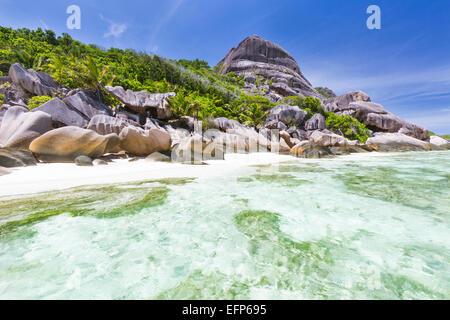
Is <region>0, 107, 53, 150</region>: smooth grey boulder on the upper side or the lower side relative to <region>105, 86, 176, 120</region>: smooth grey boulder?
lower

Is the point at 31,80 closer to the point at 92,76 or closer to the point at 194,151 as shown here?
the point at 92,76

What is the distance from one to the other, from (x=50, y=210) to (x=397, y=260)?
442cm

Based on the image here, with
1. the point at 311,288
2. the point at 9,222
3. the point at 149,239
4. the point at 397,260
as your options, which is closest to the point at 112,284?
the point at 149,239

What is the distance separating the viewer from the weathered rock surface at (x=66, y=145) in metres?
5.96

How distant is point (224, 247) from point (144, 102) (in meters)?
15.1

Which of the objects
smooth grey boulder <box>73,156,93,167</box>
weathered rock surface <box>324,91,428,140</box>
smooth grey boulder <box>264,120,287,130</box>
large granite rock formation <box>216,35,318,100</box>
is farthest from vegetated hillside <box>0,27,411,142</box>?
smooth grey boulder <box>73,156,93,167</box>

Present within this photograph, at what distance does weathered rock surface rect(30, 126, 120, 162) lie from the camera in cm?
596

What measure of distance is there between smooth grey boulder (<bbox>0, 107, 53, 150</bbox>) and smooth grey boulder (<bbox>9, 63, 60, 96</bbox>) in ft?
22.7

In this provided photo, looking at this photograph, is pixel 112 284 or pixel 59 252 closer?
pixel 112 284

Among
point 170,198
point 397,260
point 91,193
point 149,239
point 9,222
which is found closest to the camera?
point 397,260

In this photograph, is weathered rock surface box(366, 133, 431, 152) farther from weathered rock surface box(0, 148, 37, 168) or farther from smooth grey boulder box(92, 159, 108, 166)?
weathered rock surface box(0, 148, 37, 168)

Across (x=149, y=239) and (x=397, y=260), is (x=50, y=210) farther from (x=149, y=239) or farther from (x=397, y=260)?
(x=397, y=260)

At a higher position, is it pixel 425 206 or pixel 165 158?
pixel 165 158

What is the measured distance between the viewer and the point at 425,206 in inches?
110
